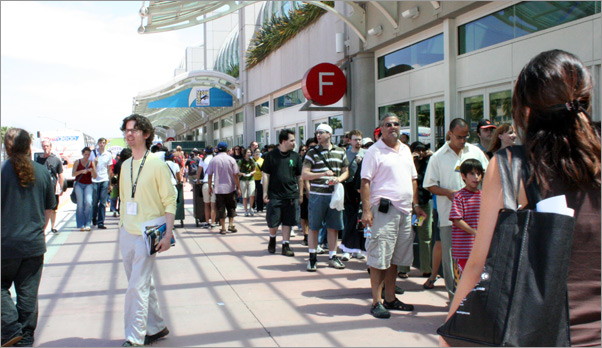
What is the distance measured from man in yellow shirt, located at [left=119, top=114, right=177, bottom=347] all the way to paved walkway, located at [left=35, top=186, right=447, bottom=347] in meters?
0.30

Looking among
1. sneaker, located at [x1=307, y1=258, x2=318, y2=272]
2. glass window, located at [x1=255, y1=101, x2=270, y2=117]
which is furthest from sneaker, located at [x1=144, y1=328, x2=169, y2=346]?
glass window, located at [x1=255, y1=101, x2=270, y2=117]

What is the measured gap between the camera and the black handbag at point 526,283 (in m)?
1.68

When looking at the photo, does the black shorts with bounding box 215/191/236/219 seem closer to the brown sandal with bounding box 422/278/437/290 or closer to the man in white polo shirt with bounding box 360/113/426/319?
the brown sandal with bounding box 422/278/437/290

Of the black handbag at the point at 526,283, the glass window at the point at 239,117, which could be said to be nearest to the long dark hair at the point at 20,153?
the black handbag at the point at 526,283

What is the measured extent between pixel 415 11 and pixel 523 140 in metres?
9.64

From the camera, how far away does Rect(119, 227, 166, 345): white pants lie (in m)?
4.82

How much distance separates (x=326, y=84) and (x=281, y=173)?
4499 millimetres

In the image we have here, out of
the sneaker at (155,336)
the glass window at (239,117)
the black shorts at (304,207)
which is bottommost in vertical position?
the sneaker at (155,336)

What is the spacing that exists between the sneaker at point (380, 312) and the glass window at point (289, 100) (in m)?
13.1

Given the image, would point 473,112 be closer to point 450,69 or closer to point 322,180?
point 450,69

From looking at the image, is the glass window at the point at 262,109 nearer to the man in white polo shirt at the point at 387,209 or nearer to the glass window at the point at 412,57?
the glass window at the point at 412,57

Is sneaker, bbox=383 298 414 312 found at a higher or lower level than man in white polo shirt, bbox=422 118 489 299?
lower

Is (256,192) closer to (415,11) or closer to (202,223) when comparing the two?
(202,223)

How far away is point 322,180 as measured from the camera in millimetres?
8148
